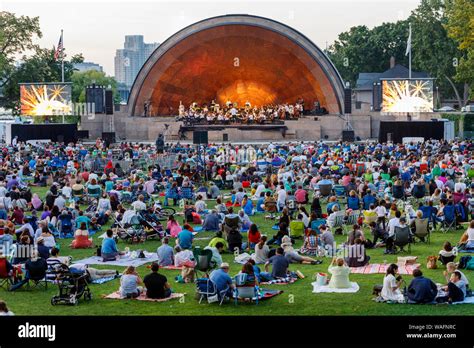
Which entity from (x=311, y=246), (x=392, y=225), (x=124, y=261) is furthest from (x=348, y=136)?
(x=124, y=261)

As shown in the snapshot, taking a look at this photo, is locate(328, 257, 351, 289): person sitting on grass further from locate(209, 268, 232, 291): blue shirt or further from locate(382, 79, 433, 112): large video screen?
locate(382, 79, 433, 112): large video screen

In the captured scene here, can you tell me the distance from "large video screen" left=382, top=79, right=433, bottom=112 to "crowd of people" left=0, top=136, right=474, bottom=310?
15411 mm

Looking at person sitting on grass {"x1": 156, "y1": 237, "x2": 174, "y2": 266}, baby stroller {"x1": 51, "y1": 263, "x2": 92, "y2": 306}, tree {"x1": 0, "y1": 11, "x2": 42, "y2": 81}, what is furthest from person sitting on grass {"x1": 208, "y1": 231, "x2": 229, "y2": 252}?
tree {"x1": 0, "y1": 11, "x2": 42, "y2": 81}

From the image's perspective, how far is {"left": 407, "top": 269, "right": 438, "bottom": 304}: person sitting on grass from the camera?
14188 millimetres

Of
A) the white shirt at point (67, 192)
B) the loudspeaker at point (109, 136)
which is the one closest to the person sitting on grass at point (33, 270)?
the white shirt at point (67, 192)

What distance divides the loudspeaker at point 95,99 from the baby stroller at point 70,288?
4641cm

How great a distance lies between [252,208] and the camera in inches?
992

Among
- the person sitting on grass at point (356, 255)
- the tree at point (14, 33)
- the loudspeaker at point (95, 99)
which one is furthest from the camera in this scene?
the tree at point (14, 33)

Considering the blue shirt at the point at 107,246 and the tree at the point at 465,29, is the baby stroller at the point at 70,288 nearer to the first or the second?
the blue shirt at the point at 107,246

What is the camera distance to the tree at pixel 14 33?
7019 cm
